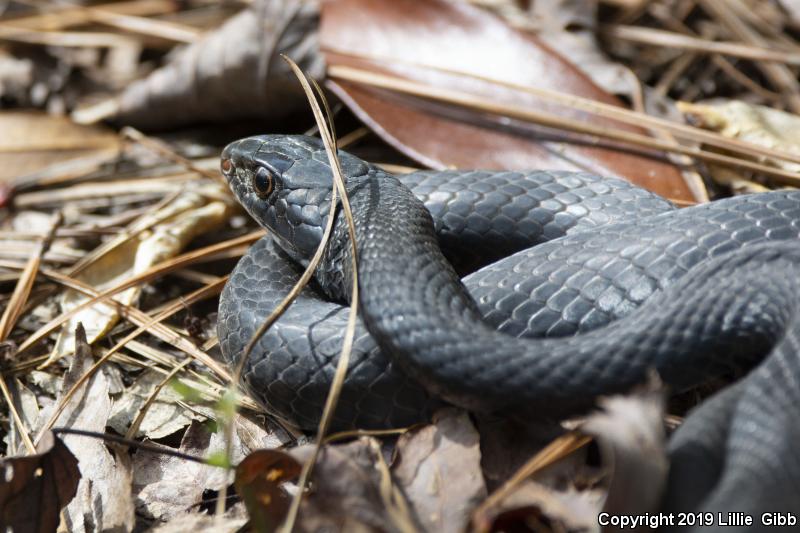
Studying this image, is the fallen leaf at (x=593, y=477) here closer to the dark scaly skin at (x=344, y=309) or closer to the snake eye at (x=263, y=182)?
the dark scaly skin at (x=344, y=309)

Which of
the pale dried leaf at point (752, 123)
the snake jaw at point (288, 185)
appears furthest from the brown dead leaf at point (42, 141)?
the pale dried leaf at point (752, 123)

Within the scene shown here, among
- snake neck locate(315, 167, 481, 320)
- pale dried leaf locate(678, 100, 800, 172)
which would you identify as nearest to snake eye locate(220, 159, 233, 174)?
snake neck locate(315, 167, 481, 320)

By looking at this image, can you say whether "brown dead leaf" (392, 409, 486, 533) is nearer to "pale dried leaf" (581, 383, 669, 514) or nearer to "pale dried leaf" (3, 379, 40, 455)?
"pale dried leaf" (581, 383, 669, 514)

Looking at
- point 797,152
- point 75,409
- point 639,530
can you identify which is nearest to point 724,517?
point 639,530

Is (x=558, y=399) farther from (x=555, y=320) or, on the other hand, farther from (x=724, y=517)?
(x=724, y=517)

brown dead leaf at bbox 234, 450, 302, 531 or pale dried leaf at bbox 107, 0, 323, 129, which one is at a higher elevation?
pale dried leaf at bbox 107, 0, 323, 129

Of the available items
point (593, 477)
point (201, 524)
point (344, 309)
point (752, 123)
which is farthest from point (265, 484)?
point (752, 123)
